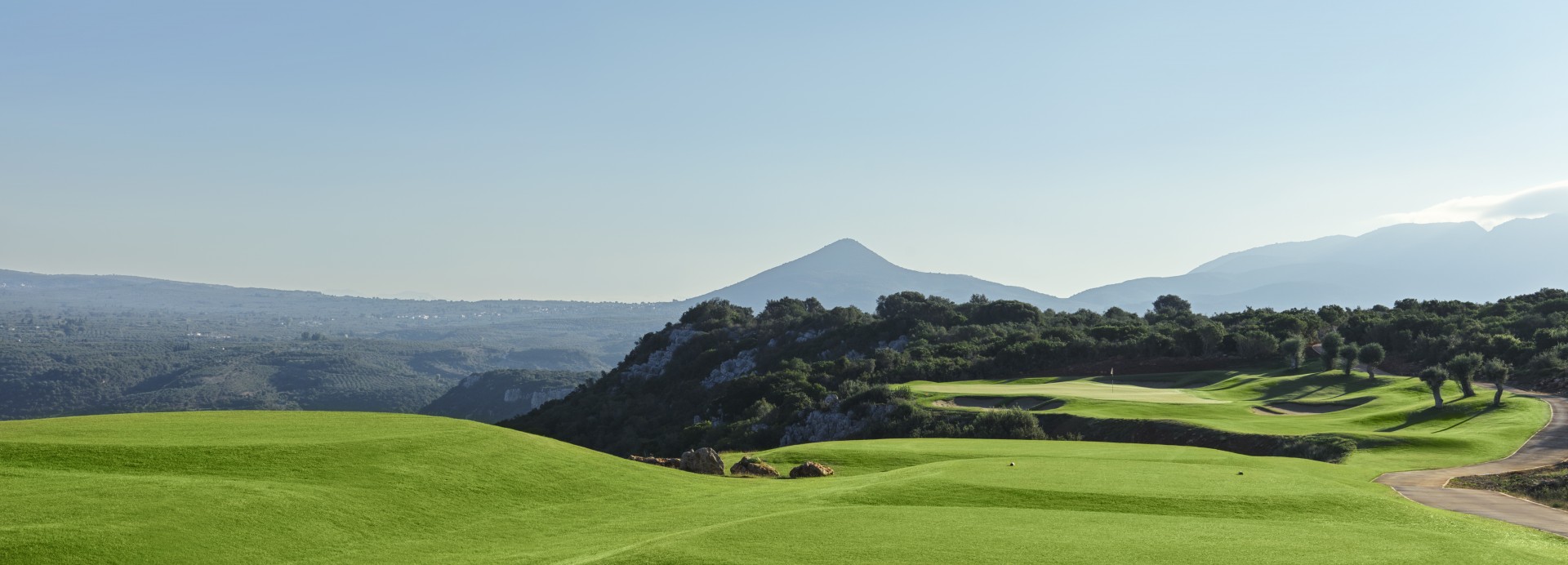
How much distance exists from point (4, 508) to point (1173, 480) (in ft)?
66.2

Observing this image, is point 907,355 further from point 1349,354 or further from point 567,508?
point 567,508

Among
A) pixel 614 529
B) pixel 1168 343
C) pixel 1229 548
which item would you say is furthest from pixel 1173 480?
pixel 1168 343

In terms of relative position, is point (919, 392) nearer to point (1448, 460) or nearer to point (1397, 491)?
point (1448, 460)

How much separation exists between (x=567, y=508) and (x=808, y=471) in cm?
910

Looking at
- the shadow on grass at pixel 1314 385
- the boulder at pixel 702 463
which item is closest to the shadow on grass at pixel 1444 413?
the shadow on grass at pixel 1314 385

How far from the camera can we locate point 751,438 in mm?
50688

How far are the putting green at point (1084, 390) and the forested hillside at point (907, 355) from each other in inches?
220

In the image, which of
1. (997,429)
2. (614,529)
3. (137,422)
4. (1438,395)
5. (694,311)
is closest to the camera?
(614,529)

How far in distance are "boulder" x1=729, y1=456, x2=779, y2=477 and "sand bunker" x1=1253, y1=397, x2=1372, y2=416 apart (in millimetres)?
24794

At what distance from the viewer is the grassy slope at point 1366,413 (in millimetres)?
29016

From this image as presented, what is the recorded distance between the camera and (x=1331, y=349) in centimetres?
5394

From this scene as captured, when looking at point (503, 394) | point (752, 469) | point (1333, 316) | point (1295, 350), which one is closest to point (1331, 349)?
point (1295, 350)

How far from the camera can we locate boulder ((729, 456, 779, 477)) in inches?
1038

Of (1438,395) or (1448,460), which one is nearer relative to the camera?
(1448,460)
